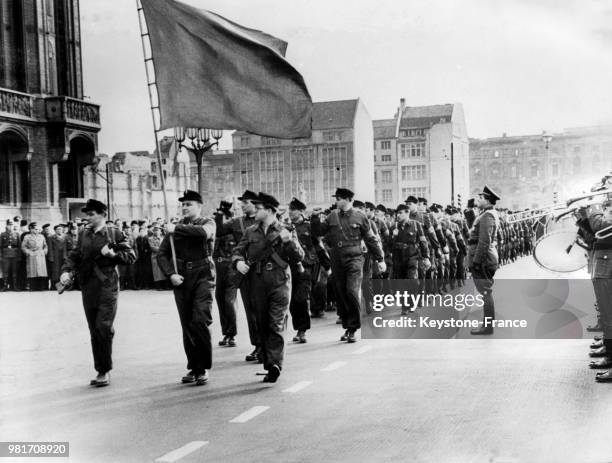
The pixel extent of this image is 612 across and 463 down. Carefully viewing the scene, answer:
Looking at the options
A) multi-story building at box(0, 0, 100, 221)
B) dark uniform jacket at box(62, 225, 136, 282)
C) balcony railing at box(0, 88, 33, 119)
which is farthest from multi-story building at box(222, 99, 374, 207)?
dark uniform jacket at box(62, 225, 136, 282)

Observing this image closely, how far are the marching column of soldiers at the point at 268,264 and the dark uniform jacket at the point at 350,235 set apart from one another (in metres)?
0.01

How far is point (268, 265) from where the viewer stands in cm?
827

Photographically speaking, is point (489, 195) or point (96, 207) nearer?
point (96, 207)

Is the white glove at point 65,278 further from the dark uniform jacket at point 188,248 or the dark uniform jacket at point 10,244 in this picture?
the dark uniform jacket at point 10,244

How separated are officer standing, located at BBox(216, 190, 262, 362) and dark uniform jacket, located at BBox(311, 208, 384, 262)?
4.20ft

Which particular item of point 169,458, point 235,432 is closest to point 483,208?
→ point 235,432

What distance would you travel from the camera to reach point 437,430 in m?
5.88

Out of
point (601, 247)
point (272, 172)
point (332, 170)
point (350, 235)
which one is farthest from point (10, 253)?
point (272, 172)

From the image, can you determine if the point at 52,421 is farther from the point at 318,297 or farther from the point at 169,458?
the point at 318,297

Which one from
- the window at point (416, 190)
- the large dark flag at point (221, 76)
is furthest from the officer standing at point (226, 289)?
the window at point (416, 190)

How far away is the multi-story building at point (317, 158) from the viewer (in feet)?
220

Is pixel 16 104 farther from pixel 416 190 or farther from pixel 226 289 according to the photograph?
pixel 416 190

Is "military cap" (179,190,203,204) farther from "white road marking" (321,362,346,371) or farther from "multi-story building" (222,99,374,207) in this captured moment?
"multi-story building" (222,99,374,207)

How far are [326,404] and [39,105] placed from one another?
63.9ft
